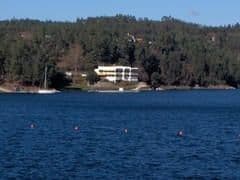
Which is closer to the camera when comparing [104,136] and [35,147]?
[35,147]

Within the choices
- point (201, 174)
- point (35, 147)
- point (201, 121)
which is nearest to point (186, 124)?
point (201, 121)

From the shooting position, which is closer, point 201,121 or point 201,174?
point 201,174

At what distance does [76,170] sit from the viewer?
42406mm

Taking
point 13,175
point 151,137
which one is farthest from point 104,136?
point 13,175

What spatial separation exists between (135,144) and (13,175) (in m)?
19.0

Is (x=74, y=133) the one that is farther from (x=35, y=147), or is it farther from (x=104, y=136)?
(x=35, y=147)

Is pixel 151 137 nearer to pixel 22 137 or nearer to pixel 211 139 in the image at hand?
pixel 211 139

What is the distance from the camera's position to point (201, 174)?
41750mm

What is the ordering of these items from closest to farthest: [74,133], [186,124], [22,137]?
1. [22,137]
2. [74,133]
3. [186,124]

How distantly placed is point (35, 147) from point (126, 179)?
15783mm

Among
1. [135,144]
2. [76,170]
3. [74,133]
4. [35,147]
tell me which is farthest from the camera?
[74,133]

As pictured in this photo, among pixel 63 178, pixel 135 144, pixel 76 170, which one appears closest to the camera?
pixel 63 178

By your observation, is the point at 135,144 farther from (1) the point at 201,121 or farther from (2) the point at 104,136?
(1) the point at 201,121

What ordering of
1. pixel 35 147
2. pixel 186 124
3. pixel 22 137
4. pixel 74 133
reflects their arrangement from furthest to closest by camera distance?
pixel 186 124
pixel 74 133
pixel 22 137
pixel 35 147
